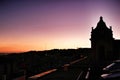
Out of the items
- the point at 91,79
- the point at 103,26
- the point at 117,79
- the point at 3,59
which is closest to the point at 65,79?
the point at 91,79

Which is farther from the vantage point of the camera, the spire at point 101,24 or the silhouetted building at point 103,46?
the spire at point 101,24

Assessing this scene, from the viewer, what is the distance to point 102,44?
4353 centimetres

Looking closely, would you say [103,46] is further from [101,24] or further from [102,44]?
[101,24]

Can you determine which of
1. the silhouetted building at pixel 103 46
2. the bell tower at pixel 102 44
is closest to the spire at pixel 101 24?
the silhouetted building at pixel 103 46

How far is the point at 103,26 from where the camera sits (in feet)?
150

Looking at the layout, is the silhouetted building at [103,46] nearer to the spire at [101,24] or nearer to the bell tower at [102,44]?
the bell tower at [102,44]

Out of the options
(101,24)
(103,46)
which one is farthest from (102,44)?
(101,24)

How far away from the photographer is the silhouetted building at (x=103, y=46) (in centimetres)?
4341

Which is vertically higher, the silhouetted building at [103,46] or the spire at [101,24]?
the spire at [101,24]

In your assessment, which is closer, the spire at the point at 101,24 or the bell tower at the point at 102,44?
the bell tower at the point at 102,44

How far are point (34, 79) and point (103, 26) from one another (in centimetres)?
3134

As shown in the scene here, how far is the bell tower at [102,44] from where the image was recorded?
142ft

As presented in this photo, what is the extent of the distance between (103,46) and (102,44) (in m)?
0.50

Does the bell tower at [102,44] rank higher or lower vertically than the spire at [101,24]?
lower
